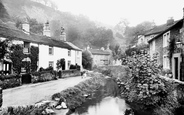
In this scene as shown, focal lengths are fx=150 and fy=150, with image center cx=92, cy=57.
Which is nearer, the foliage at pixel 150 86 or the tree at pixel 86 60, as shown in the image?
the foliage at pixel 150 86

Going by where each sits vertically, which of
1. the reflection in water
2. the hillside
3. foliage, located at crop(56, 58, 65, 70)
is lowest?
the reflection in water

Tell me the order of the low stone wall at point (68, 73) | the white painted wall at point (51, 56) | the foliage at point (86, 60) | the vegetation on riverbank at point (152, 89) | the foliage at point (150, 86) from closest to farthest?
the vegetation on riverbank at point (152, 89) < the foliage at point (150, 86) < the white painted wall at point (51, 56) < the low stone wall at point (68, 73) < the foliage at point (86, 60)

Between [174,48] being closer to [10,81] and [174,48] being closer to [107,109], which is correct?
[107,109]

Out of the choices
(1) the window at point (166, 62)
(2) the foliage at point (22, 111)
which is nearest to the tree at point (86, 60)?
(1) the window at point (166, 62)

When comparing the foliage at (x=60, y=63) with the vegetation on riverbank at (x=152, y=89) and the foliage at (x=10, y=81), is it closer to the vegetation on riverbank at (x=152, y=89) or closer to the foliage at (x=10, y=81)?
the foliage at (x=10, y=81)

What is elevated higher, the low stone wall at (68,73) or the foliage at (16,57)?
the foliage at (16,57)

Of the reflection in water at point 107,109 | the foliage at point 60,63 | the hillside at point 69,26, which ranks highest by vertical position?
the hillside at point 69,26

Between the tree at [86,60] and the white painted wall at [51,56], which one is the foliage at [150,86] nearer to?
the white painted wall at [51,56]

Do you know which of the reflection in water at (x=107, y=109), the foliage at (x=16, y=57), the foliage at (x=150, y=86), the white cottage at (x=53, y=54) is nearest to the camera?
the foliage at (x=150, y=86)

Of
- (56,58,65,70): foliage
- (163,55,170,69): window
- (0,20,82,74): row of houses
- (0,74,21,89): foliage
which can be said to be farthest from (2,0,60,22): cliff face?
(163,55,170,69): window

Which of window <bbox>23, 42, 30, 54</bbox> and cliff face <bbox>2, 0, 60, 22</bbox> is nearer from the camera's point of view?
window <bbox>23, 42, 30, 54</bbox>

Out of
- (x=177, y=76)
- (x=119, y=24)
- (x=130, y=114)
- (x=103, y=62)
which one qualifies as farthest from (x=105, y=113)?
(x=119, y=24)

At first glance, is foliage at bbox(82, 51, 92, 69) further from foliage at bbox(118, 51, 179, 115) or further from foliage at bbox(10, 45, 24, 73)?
foliage at bbox(118, 51, 179, 115)

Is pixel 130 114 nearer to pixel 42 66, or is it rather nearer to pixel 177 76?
pixel 177 76
